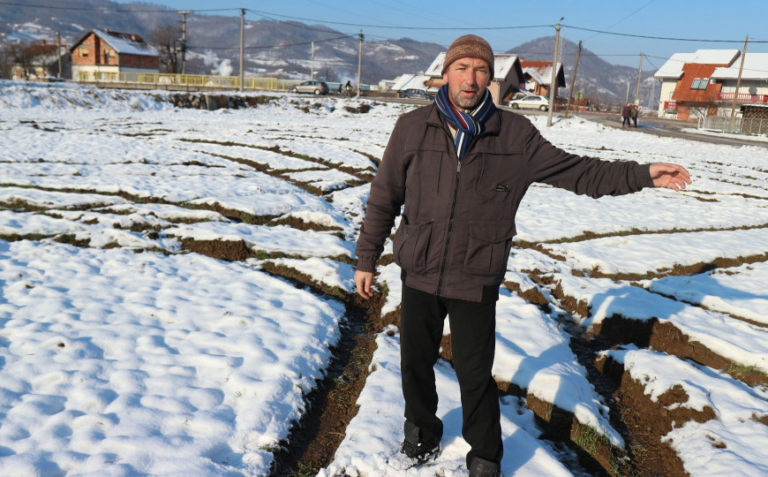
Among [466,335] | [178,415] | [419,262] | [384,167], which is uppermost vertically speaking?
[384,167]

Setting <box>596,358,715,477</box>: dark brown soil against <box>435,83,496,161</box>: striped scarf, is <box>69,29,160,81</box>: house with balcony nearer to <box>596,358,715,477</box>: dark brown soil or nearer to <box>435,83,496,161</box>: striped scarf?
<box>596,358,715,477</box>: dark brown soil

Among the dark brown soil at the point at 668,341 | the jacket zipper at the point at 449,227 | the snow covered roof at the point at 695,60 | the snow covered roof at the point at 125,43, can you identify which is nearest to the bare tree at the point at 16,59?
the snow covered roof at the point at 125,43

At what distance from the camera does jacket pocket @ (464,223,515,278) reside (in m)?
2.58

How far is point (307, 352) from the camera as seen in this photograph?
448cm

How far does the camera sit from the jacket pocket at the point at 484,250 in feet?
8.46

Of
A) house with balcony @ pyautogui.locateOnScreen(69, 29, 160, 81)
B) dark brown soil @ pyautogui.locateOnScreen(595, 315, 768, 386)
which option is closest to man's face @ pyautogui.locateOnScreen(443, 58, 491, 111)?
dark brown soil @ pyautogui.locateOnScreen(595, 315, 768, 386)

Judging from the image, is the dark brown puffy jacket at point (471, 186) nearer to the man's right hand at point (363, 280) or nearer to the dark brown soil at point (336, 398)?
the man's right hand at point (363, 280)

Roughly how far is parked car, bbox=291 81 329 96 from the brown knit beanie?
170 ft

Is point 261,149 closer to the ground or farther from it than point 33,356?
farther from it

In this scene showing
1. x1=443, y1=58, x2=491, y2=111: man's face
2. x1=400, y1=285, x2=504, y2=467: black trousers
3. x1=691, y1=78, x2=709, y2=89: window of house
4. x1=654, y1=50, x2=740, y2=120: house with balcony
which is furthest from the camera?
x1=691, y1=78, x2=709, y2=89: window of house

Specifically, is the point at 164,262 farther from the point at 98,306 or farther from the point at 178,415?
the point at 178,415

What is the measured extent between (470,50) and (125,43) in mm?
87274

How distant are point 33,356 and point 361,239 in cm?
279

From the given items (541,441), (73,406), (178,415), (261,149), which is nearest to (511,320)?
(541,441)
